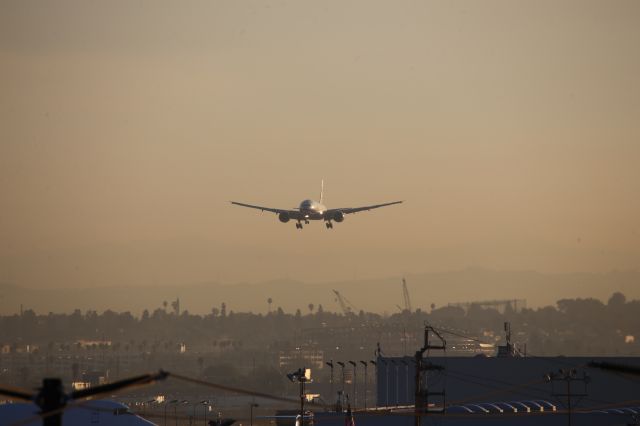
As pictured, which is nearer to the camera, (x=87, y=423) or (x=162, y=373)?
(x=162, y=373)

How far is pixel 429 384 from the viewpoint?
142 metres

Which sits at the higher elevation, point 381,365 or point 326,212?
point 326,212

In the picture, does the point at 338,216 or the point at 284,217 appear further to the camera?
the point at 284,217

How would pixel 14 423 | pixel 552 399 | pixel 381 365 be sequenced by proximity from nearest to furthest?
pixel 14 423, pixel 552 399, pixel 381 365

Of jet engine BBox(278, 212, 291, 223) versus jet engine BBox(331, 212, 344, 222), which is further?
jet engine BBox(278, 212, 291, 223)

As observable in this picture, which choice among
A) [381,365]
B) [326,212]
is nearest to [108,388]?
[381,365]

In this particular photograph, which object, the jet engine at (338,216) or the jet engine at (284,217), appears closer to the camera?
the jet engine at (338,216)

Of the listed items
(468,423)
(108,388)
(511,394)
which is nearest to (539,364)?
(511,394)

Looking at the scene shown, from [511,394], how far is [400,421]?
34.1 metres

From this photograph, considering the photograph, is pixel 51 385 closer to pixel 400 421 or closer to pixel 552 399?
pixel 400 421

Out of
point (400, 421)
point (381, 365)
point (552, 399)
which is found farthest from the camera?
point (381, 365)

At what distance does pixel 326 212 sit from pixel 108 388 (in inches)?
5277

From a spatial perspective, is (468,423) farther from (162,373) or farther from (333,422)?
(162,373)

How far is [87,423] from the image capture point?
10538 cm
